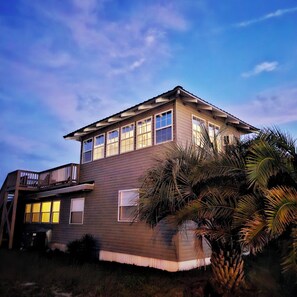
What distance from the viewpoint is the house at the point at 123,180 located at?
411 inches

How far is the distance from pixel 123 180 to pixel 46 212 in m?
8.45

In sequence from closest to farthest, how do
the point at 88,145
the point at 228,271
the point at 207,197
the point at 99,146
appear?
the point at 207,197
the point at 228,271
the point at 99,146
the point at 88,145

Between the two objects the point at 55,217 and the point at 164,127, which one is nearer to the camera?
the point at 164,127

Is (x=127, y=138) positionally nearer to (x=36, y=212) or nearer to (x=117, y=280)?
(x=117, y=280)

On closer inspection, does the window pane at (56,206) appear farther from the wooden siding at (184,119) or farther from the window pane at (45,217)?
the wooden siding at (184,119)

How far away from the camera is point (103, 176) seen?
13797mm

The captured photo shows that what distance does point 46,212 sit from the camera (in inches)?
707

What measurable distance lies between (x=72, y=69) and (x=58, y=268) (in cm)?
1891

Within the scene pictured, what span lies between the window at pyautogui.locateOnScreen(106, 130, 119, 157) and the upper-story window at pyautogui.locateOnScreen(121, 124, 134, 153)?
480 millimetres

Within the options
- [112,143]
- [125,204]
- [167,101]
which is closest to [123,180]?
[125,204]

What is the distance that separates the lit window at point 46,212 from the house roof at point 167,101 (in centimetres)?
592

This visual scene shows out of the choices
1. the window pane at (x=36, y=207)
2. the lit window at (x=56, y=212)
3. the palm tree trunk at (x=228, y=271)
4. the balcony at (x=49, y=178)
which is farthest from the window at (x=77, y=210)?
the palm tree trunk at (x=228, y=271)

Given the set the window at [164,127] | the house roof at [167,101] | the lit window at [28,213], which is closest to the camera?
the house roof at [167,101]

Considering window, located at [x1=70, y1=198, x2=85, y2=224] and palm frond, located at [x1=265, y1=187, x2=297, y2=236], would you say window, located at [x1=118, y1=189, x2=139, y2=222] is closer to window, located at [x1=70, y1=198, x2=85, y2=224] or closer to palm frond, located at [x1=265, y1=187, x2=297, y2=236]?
window, located at [x1=70, y1=198, x2=85, y2=224]
